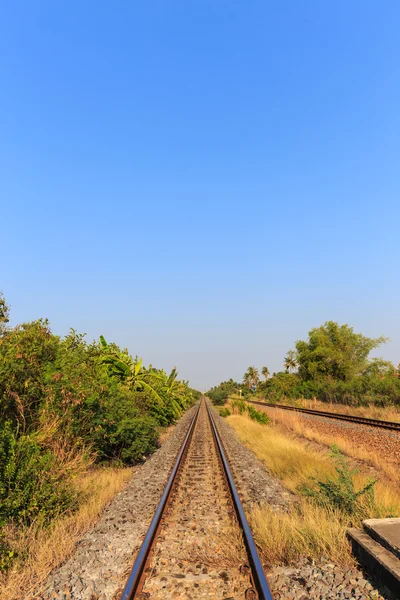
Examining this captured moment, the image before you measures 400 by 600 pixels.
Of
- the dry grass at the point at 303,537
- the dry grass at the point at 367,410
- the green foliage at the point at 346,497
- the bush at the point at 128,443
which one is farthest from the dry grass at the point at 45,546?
the dry grass at the point at 367,410

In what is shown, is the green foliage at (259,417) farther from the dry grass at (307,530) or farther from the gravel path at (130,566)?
the dry grass at (307,530)

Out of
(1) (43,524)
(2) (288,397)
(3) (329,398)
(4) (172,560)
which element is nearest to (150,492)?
(1) (43,524)

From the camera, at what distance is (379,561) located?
174 inches

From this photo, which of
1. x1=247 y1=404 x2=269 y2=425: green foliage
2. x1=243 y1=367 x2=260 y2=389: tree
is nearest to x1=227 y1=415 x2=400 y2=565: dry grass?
x1=247 y1=404 x2=269 y2=425: green foliage

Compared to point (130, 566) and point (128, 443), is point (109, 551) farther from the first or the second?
point (128, 443)

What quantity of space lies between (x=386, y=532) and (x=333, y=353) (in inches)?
2192

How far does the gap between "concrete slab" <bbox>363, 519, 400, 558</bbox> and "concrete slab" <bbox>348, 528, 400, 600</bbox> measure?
5cm

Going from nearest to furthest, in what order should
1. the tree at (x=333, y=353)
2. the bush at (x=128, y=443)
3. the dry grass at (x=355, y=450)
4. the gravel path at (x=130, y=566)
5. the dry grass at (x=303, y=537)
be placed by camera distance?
1. the gravel path at (x=130, y=566)
2. the dry grass at (x=303, y=537)
3. the dry grass at (x=355, y=450)
4. the bush at (x=128, y=443)
5. the tree at (x=333, y=353)

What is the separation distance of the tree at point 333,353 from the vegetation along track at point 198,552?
50597 millimetres

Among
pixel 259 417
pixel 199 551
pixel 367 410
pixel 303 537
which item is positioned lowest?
pixel 259 417

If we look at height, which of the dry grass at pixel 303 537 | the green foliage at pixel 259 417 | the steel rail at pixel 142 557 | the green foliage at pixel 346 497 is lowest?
the green foliage at pixel 259 417

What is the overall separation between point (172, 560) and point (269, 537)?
1.54 m

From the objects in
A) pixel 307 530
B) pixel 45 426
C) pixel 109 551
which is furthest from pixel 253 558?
pixel 45 426

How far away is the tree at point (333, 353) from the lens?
186 ft
